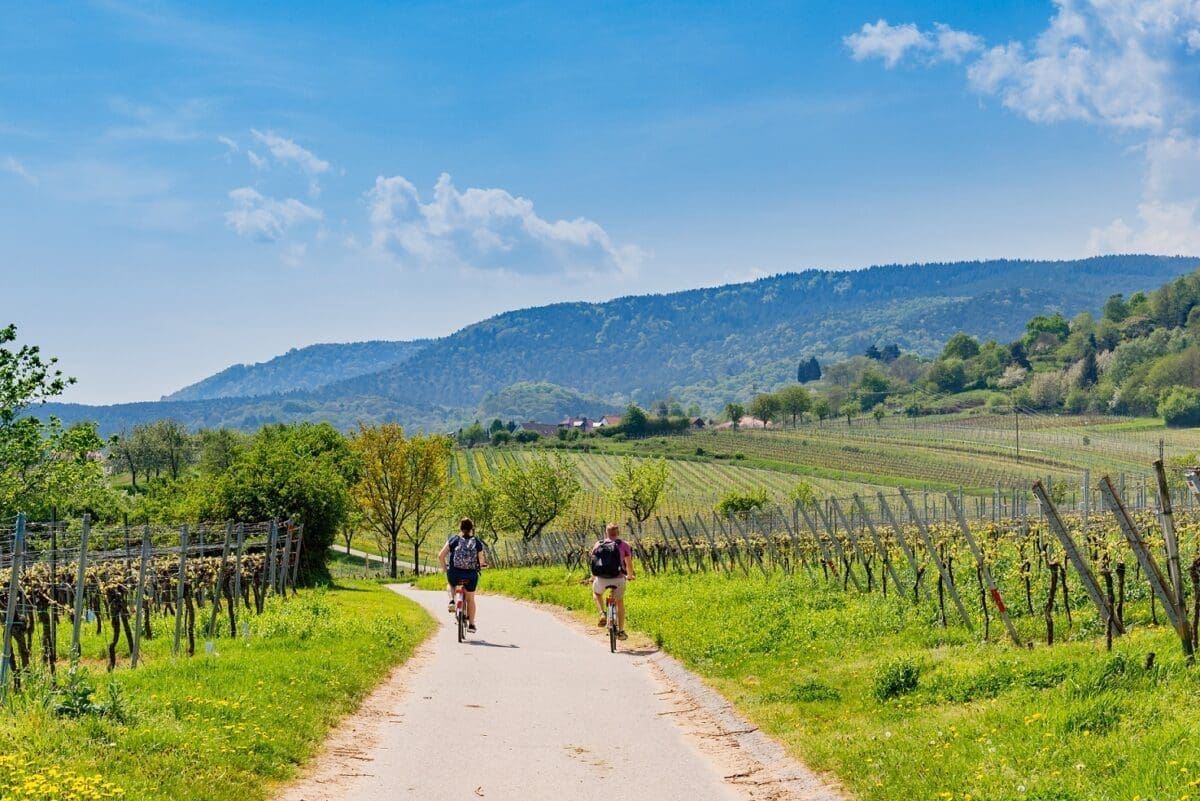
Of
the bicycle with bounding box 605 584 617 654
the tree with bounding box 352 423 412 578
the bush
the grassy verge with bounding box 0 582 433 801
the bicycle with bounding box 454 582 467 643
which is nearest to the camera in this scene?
the grassy verge with bounding box 0 582 433 801

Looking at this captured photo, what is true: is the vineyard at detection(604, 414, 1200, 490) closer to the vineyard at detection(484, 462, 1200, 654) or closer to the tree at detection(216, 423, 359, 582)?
the tree at detection(216, 423, 359, 582)

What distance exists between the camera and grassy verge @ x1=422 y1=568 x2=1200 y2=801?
822 centimetres

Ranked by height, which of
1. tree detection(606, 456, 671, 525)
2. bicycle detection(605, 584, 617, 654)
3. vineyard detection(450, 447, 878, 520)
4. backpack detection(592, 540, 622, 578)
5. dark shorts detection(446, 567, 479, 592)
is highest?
backpack detection(592, 540, 622, 578)

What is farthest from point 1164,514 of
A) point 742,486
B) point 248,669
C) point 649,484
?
point 742,486

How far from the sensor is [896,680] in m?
12.5

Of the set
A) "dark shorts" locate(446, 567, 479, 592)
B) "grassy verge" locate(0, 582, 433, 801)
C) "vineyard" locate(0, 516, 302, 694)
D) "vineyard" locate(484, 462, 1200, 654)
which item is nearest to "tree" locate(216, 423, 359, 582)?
"vineyard" locate(0, 516, 302, 694)

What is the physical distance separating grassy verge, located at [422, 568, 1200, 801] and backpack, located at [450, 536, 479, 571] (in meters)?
3.79

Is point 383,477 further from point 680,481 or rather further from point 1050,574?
point 680,481

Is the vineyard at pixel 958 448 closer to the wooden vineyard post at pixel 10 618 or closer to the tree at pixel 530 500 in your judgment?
the tree at pixel 530 500

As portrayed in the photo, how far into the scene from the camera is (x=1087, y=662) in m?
11.0

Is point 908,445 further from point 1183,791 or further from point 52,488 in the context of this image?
point 1183,791

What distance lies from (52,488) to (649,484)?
47.2m

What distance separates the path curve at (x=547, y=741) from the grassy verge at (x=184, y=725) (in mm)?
368

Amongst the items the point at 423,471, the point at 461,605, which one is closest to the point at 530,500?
the point at 423,471
